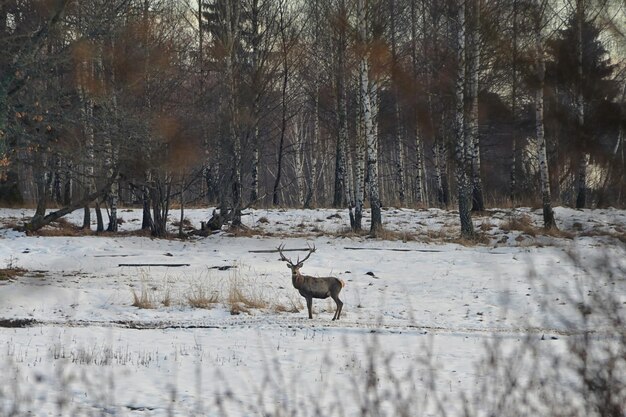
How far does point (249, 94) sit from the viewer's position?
94.4ft

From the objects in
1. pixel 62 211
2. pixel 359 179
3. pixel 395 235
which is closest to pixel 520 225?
pixel 395 235

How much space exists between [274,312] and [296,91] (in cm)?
2380

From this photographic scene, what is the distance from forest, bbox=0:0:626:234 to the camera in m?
5.43

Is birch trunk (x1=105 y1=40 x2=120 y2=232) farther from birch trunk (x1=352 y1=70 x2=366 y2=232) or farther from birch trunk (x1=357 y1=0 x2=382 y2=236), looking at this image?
birch trunk (x1=352 y1=70 x2=366 y2=232)

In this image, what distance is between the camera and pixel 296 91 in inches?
1455

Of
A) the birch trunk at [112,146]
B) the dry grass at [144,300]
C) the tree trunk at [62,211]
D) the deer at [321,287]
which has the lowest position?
the dry grass at [144,300]

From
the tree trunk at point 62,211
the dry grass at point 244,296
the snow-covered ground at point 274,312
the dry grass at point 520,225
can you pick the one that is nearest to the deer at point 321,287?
the snow-covered ground at point 274,312

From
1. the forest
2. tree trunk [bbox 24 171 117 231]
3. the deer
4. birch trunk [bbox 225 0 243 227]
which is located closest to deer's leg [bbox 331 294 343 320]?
the deer

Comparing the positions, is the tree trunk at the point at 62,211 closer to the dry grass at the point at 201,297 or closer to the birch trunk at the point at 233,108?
the dry grass at the point at 201,297

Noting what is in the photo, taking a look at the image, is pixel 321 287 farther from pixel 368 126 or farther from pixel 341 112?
pixel 341 112

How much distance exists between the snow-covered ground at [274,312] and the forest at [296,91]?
935 mm

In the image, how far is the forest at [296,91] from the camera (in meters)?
5.43

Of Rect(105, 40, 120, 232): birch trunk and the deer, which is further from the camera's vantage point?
Rect(105, 40, 120, 232): birch trunk

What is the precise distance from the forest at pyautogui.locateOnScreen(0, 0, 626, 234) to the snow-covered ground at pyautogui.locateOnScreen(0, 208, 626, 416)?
3.07 ft
